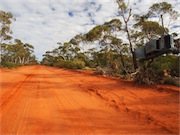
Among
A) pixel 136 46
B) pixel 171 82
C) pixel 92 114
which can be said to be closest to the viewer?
pixel 92 114

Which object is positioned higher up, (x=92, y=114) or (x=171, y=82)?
(x=171, y=82)

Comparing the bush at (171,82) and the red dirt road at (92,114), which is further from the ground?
the bush at (171,82)

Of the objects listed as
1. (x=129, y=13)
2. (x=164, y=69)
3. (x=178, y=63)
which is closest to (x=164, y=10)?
(x=129, y=13)

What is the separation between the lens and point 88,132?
334cm

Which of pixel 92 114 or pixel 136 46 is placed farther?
pixel 136 46

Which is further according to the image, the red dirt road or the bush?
the bush

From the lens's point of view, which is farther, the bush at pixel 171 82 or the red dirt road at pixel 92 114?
the bush at pixel 171 82

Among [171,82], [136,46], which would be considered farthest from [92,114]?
[136,46]

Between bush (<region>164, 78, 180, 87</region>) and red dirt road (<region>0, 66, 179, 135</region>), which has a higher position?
bush (<region>164, 78, 180, 87</region>)

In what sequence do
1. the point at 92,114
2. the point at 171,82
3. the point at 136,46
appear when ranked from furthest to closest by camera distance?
1. the point at 136,46
2. the point at 171,82
3. the point at 92,114

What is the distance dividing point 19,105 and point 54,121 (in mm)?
1813

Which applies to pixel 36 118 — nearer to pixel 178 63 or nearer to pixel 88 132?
pixel 88 132

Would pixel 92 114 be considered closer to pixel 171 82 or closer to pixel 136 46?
pixel 171 82

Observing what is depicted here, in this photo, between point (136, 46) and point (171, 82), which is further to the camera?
point (136, 46)
